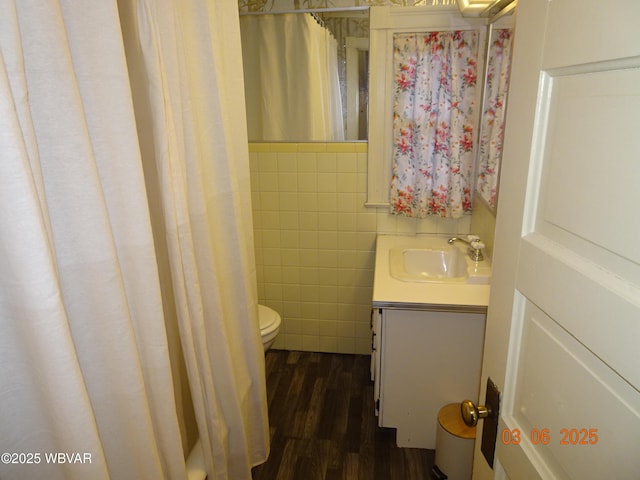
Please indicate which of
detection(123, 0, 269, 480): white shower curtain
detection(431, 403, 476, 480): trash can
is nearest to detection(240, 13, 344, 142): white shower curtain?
detection(123, 0, 269, 480): white shower curtain

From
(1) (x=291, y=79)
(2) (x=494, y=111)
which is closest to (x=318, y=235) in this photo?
(1) (x=291, y=79)

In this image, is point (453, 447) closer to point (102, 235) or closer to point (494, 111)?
point (494, 111)

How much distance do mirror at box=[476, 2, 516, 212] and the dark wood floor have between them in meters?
1.22

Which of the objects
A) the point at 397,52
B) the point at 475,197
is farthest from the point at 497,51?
the point at 475,197

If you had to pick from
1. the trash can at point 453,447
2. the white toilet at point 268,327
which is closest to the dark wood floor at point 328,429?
the trash can at point 453,447

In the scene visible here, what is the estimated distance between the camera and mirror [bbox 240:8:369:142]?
228cm

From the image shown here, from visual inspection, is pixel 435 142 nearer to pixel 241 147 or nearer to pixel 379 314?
pixel 379 314

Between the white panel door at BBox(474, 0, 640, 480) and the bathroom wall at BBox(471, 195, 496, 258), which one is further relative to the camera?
A: the bathroom wall at BBox(471, 195, 496, 258)

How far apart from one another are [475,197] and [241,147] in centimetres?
140

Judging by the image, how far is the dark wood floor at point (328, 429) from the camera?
1.88 m

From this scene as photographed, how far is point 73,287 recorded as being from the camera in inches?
27.7

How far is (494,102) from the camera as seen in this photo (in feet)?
6.04

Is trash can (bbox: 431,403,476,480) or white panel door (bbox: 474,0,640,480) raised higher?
white panel door (bbox: 474,0,640,480)

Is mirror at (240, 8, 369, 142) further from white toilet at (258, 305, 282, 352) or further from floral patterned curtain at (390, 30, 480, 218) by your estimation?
white toilet at (258, 305, 282, 352)
